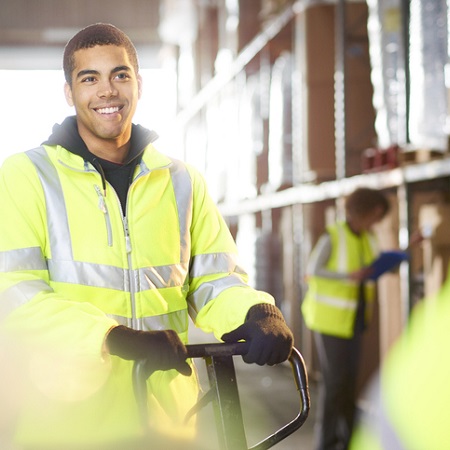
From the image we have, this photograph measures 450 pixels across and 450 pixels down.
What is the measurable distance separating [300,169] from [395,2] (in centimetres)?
265

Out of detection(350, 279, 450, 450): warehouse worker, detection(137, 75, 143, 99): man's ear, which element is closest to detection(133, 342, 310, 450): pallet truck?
detection(137, 75, 143, 99): man's ear

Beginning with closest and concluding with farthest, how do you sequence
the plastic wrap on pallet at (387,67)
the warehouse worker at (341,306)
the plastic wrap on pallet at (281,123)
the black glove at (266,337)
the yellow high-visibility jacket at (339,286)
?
the black glove at (266,337), the warehouse worker at (341,306), the yellow high-visibility jacket at (339,286), the plastic wrap on pallet at (387,67), the plastic wrap on pallet at (281,123)

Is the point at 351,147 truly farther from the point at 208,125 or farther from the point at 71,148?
the point at 208,125

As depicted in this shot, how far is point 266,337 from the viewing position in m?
2.11

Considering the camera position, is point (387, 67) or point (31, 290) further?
point (387, 67)

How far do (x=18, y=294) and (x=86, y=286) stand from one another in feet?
0.63

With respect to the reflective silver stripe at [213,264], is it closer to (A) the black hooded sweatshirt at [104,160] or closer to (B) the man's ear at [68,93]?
(A) the black hooded sweatshirt at [104,160]

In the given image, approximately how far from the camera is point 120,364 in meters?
2.29

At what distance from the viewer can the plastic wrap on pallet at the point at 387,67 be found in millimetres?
Answer: 7328

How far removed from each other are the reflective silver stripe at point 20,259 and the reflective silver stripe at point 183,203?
15.0 inches

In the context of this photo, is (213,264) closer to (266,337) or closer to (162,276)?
(162,276)

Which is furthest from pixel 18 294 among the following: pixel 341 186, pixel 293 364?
pixel 341 186

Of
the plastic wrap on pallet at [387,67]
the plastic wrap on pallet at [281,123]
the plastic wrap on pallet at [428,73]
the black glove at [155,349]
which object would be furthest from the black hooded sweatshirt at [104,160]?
the plastic wrap on pallet at [281,123]

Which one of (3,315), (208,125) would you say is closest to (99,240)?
(3,315)
